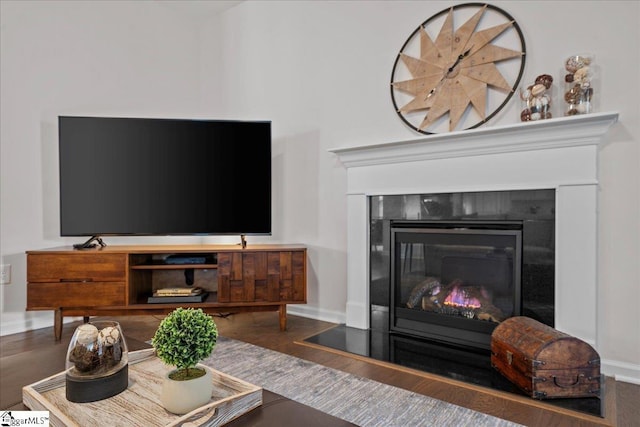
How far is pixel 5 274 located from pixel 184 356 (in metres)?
2.64

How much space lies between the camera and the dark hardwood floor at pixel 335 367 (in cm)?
122

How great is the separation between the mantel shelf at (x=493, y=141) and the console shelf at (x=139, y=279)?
0.82 meters

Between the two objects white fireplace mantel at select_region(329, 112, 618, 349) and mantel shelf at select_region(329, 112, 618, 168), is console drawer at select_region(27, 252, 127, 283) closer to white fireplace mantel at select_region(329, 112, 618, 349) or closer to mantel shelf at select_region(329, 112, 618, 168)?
mantel shelf at select_region(329, 112, 618, 168)

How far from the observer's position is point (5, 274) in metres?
2.81

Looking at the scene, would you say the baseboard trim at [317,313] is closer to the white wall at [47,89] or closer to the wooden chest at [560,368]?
the wooden chest at [560,368]

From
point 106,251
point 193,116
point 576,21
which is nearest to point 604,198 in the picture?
point 576,21

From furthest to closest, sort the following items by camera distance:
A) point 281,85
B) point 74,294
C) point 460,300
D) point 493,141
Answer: point 281,85, point 74,294, point 460,300, point 493,141

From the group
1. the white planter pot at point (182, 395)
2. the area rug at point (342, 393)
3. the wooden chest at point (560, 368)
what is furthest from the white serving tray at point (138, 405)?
the wooden chest at point (560, 368)

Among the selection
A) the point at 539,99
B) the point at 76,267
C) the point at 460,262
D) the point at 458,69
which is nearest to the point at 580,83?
the point at 539,99

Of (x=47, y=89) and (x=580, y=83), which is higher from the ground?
(x=47, y=89)

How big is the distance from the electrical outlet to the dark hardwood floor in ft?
1.25

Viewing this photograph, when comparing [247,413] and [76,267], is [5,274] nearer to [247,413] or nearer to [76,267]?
[76,267]

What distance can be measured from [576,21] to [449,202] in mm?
1122

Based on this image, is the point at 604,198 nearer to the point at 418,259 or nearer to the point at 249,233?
the point at 418,259
